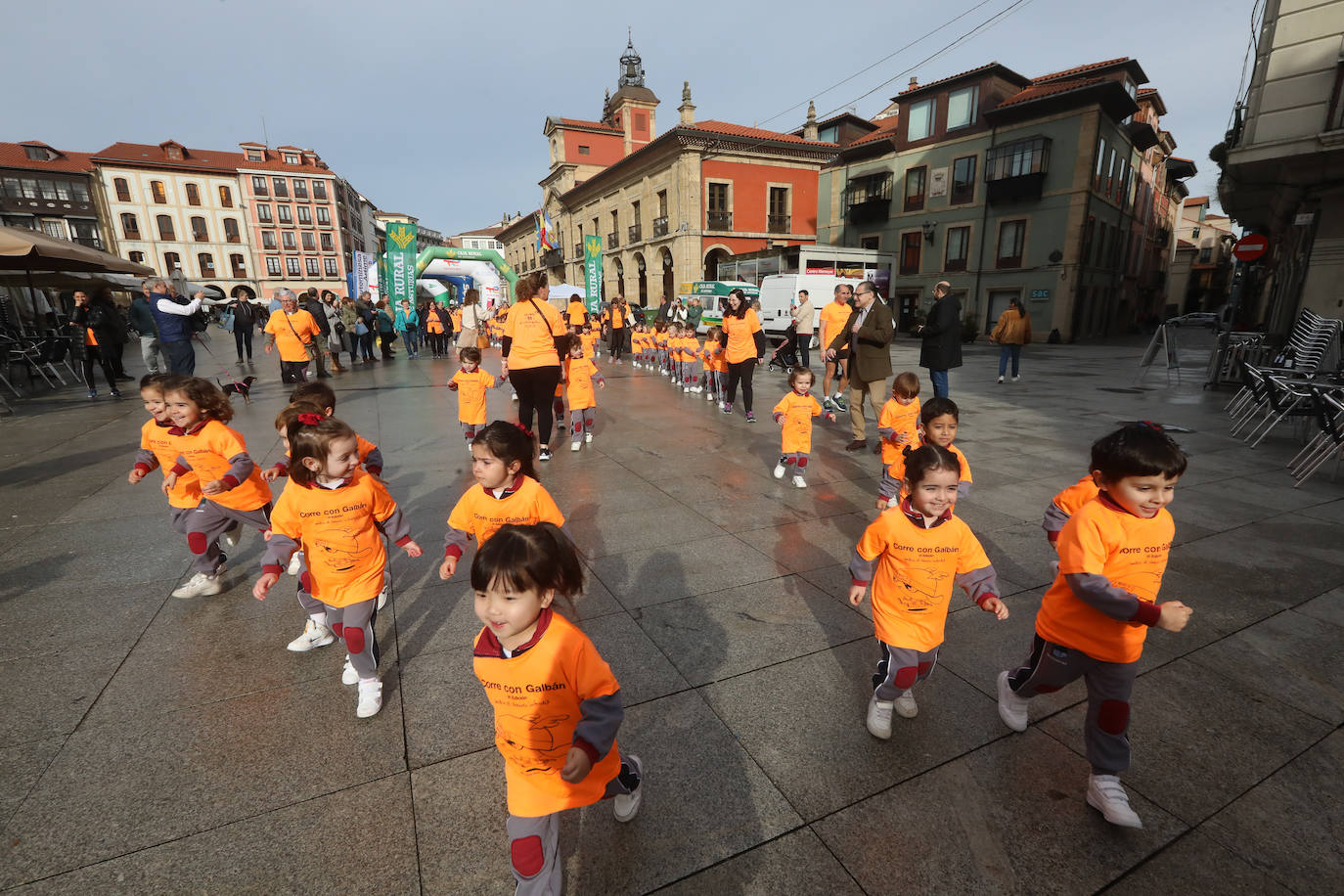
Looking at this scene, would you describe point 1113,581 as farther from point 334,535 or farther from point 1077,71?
point 1077,71

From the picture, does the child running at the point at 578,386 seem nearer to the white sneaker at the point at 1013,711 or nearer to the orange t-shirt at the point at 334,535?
the orange t-shirt at the point at 334,535

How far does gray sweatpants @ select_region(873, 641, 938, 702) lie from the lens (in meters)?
2.31

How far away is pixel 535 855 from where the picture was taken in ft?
5.22

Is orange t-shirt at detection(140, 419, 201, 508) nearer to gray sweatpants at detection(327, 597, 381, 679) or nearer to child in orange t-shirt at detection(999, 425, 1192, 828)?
gray sweatpants at detection(327, 597, 381, 679)

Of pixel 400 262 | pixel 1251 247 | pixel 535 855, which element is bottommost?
pixel 535 855

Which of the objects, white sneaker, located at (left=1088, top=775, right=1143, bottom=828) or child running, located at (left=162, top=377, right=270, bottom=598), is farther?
child running, located at (left=162, top=377, right=270, bottom=598)

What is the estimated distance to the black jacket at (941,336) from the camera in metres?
7.44

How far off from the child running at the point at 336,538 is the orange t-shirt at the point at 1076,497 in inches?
122

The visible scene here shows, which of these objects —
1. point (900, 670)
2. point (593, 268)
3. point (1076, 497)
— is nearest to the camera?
point (900, 670)

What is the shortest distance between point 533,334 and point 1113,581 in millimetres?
4919

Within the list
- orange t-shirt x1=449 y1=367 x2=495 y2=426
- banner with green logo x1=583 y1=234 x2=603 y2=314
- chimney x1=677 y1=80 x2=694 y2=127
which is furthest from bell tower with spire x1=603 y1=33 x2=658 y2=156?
orange t-shirt x1=449 y1=367 x2=495 y2=426

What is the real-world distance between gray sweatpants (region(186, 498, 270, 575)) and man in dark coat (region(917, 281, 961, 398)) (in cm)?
704

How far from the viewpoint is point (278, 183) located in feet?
193

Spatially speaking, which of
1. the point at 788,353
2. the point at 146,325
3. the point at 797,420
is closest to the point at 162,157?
the point at 146,325
